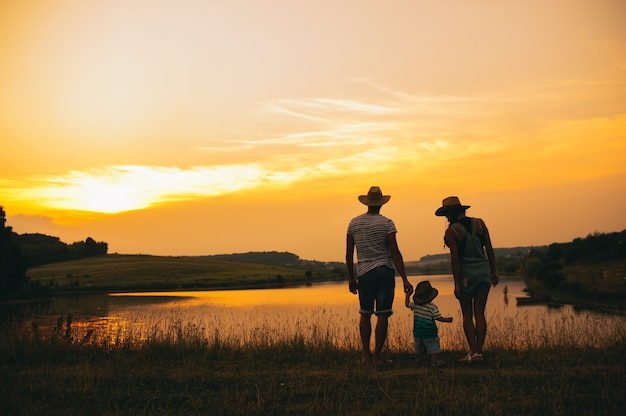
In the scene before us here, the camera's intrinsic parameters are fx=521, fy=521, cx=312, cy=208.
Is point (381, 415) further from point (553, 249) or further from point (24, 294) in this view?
point (553, 249)

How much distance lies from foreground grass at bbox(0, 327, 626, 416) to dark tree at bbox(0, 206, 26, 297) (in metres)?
54.0

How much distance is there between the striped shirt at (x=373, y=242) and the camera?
7812mm

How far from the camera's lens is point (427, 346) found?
7906 millimetres

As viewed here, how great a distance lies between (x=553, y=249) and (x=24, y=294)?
260ft

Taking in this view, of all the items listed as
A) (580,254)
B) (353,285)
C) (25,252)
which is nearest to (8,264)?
(353,285)

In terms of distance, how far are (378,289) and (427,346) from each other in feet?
3.86

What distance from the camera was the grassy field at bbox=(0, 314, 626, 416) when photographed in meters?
5.38

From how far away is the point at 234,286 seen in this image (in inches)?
3738

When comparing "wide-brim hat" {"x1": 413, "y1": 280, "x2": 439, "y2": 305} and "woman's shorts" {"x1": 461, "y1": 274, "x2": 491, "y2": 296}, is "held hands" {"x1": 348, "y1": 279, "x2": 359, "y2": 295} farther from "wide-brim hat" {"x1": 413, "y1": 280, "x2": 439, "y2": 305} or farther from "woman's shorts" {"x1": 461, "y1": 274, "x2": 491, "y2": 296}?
"woman's shorts" {"x1": 461, "y1": 274, "x2": 491, "y2": 296}

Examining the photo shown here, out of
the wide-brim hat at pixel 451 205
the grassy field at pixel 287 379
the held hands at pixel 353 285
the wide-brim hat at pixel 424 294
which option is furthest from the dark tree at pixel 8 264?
the wide-brim hat at pixel 451 205

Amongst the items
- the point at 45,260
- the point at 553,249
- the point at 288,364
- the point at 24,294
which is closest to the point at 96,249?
the point at 45,260

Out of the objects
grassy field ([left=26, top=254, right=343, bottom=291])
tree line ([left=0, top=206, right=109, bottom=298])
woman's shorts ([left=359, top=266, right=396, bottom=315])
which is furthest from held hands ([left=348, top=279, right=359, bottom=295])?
grassy field ([left=26, top=254, right=343, bottom=291])

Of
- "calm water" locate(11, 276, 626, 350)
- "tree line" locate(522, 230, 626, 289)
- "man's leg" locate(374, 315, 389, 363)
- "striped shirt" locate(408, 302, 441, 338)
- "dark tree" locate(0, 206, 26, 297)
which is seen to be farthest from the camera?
"tree line" locate(522, 230, 626, 289)

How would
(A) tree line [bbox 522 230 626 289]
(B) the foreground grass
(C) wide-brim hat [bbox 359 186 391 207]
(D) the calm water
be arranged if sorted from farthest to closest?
1. (A) tree line [bbox 522 230 626 289]
2. (D) the calm water
3. (C) wide-brim hat [bbox 359 186 391 207]
4. (B) the foreground grass
